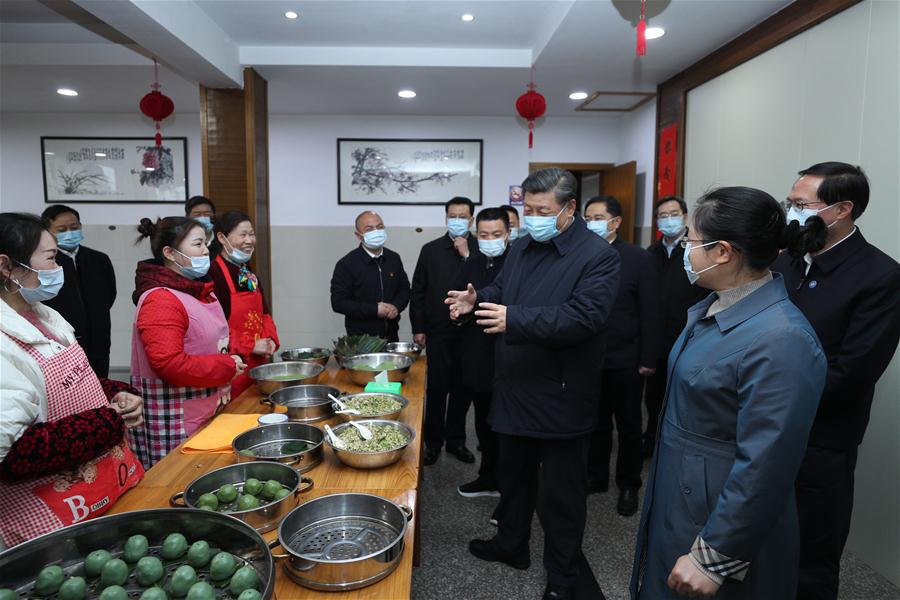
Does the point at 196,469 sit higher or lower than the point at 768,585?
higher

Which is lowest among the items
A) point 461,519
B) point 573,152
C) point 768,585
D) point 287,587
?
point 461,519

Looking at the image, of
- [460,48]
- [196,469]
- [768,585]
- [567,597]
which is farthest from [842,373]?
[460,48]

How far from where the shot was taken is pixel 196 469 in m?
1.57

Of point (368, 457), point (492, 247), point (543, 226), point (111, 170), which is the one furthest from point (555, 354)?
point (111, 170)

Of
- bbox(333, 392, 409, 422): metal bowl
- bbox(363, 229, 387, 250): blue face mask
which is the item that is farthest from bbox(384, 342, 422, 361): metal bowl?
Answer: bbox(363, 229, 387, 250): blue face mask

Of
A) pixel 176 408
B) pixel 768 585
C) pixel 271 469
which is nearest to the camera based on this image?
pixel 768 585

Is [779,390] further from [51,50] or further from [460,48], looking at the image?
[51,50]

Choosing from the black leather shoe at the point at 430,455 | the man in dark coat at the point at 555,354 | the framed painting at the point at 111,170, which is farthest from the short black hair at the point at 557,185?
the framed painting at the point at 111,170

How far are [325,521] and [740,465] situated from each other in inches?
36.4

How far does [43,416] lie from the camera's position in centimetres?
130

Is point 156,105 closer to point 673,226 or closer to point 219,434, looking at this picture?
point 219,434

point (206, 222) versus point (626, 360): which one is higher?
point (206, 222)

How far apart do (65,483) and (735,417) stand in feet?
5.22

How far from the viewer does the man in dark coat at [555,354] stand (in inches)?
74.0
